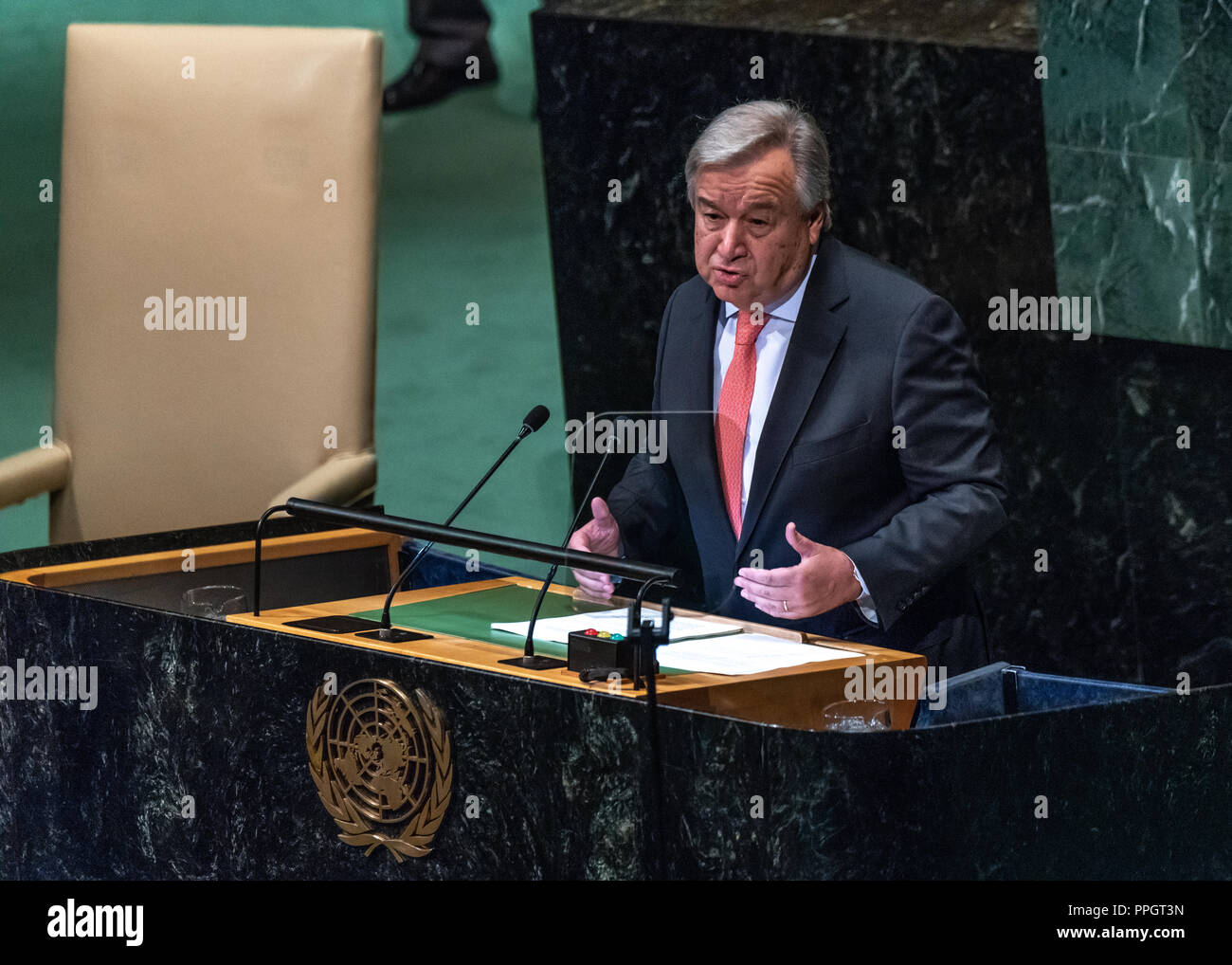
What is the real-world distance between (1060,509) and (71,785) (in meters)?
2.22

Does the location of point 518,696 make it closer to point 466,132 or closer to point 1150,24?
point 1150,24

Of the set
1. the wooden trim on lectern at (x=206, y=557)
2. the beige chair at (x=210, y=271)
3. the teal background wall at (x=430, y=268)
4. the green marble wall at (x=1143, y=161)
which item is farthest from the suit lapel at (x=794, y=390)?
the teal background wall at (x=430, y=268)

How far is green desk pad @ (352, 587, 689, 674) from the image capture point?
7.62 feet

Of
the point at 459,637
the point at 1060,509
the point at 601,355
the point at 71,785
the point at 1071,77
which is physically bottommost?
the point at 71,785

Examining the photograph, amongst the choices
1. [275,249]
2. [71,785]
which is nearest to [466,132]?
[275,249]

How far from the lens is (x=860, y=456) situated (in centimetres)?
268

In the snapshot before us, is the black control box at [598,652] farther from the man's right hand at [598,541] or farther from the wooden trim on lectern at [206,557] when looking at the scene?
the wooden trim on lectern at [206,557]

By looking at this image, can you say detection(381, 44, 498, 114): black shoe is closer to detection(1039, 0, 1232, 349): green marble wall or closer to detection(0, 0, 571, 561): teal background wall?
detection(0, 0, 571, 561): teal background wall

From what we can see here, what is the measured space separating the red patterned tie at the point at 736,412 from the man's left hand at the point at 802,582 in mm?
345

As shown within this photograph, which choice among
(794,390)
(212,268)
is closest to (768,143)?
(794,390)

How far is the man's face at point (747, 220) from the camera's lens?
8.77 feet

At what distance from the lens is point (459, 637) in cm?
233

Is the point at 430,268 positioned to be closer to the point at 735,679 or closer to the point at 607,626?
the point at 607,626

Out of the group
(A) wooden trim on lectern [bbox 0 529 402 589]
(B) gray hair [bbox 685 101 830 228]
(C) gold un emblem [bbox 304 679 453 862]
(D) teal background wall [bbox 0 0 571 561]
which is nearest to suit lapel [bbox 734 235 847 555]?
(B) gray hair [bbox 685 101 830 228]
